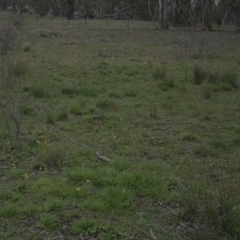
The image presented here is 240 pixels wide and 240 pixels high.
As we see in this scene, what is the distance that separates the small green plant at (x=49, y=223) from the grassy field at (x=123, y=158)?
Result: 0.01m

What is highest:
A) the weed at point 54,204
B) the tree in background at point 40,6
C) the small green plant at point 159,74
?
the tree in background at point 40,6

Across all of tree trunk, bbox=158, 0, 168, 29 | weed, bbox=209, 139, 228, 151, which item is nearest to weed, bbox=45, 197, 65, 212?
weed, bbox=209, 139, 228, 151

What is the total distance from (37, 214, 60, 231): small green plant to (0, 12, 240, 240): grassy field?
0.03ft

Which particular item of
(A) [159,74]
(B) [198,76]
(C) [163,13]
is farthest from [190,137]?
(C) [163,13]

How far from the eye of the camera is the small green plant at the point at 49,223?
4258 mm

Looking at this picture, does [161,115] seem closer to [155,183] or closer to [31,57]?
[155,183]

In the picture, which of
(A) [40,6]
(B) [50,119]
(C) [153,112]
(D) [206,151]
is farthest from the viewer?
(A) [40,6]

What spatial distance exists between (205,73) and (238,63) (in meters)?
4.42

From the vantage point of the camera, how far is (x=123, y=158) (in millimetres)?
6043

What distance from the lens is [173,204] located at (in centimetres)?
482

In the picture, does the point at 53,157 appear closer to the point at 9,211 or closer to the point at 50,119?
the point at 9,211

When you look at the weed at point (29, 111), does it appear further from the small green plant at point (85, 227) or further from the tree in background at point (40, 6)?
the tree in background at point (40, 6)

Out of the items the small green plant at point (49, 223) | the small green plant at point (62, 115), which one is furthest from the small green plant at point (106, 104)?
the small green plant at point (49, 223)

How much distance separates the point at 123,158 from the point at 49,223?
196 cm
